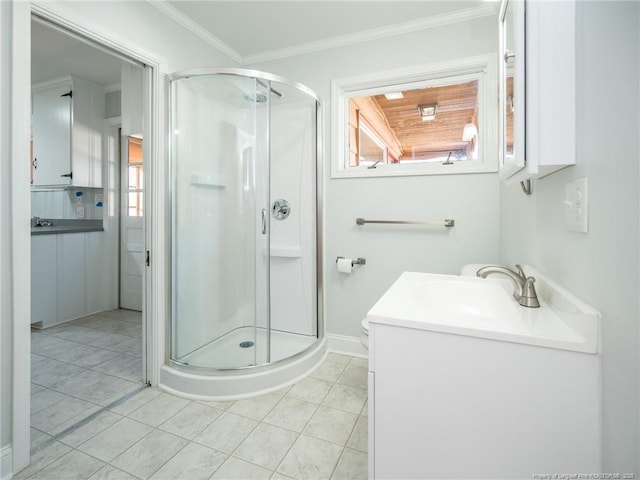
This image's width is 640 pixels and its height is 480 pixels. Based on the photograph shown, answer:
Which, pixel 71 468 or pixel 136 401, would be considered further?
pixel 136 401

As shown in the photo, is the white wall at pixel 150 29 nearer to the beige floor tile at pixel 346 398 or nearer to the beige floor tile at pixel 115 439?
the beige floor tile at pixel 115 439

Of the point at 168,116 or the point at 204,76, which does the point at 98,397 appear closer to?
the point at 168,116

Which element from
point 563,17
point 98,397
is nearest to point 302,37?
point 563,17

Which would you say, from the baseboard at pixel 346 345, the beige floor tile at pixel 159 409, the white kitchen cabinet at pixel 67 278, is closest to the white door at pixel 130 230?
the white kitchen cabinet at pixel 67 278

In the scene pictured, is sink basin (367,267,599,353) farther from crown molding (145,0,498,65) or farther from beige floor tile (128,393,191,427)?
crown molding (145,0,498,65)

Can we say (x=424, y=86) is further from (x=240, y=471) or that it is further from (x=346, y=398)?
(x=240, y=471)

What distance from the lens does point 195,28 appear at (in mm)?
2320

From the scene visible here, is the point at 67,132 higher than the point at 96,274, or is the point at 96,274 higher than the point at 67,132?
the point at 67,132

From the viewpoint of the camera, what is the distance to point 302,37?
2.49m

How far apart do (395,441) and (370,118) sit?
232cm

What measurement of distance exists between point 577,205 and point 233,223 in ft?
6.27

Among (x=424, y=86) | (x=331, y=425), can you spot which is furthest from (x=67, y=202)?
(x=424, y=86)

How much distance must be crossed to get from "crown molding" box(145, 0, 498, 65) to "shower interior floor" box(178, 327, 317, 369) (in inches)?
87.6

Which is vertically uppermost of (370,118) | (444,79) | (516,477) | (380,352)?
(444,79)
